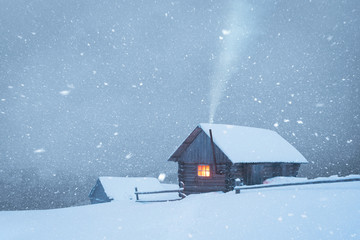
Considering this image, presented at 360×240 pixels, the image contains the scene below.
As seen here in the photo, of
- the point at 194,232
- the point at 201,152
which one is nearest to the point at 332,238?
the point at 194,232

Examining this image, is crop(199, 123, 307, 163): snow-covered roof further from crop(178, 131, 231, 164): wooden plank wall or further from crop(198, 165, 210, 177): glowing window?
crop(198, 165, 210, 177): glowing window

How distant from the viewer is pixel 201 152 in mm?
18062

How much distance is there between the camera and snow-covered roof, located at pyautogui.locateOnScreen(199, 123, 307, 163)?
16.8m

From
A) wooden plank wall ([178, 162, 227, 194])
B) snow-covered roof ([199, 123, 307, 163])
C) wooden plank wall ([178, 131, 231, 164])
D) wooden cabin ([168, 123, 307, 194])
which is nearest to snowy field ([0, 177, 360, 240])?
wooden cabin ([168, 123, 307, 194])

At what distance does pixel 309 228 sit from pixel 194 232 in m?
2.97

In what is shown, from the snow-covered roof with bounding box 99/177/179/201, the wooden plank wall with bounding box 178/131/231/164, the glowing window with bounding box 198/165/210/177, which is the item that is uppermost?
the wooden plank wall with bounding box 178/131/231/164

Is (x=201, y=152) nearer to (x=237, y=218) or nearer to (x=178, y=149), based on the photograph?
(x=178, y=149)

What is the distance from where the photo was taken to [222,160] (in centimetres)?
1706

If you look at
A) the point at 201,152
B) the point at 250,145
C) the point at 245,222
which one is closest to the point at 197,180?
the point at 201,152

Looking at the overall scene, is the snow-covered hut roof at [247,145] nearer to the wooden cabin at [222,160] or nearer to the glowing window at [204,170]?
the wooden cabin at [222,160]

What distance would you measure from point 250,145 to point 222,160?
3.70 meters

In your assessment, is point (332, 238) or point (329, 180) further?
point (329, 180)

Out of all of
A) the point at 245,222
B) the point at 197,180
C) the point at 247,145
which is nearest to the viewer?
the point at 245,222

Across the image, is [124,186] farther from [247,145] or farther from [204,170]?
[247,145]
